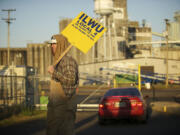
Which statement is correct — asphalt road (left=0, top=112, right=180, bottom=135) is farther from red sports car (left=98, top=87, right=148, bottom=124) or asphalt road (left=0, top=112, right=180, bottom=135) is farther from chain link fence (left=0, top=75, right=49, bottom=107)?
chain link fence (left=0, top=75, right=49, bottom=107)

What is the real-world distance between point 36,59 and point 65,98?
85.9 metres

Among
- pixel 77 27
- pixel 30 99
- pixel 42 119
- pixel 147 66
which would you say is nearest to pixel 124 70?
pixel 147 66

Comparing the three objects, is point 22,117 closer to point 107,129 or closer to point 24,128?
point 24,128

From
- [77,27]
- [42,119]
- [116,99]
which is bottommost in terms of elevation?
[42,119]

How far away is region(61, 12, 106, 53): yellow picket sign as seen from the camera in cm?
521

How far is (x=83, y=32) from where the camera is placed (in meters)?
5.30

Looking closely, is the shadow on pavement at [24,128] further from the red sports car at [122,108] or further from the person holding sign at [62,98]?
the person holding sign at [62,98]

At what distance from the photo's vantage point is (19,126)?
39.8 feet

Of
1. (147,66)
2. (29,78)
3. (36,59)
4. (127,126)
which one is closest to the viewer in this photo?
(127,126)

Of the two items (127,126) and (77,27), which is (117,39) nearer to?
(127,126)

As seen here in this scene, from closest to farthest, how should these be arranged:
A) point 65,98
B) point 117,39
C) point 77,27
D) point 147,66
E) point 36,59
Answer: point 65,98, point 77,27, point 147,66, point 117,39, point 36,59

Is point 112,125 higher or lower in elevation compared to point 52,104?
lower

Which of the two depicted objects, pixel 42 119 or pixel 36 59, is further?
pixel 36 59

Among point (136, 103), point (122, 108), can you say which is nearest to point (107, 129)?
point (122, 108)
